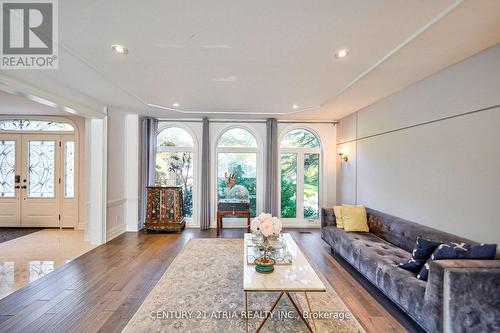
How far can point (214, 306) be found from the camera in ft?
7.59

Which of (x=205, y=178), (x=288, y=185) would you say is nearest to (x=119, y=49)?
(x=205, y=178)

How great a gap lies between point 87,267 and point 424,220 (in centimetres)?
499

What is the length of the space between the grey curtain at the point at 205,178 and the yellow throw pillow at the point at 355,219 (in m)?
3.16

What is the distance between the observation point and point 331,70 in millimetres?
2809

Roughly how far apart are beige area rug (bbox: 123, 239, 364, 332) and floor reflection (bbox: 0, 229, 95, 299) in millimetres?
1832

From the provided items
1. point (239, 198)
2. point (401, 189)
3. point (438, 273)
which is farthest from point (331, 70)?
point (239, 198)

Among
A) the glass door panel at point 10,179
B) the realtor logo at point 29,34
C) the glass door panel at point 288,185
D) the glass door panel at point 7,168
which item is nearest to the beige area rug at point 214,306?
A: the glass door panel at point 288,185

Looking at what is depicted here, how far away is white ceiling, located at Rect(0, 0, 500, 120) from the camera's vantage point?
1.74 m

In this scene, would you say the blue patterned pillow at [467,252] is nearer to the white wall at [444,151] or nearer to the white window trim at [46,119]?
the white wall at [444,151]

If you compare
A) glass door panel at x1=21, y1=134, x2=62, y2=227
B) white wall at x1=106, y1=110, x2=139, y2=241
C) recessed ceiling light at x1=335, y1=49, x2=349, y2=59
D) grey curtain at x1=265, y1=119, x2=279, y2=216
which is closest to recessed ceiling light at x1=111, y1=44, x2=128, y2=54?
recessed ceiling light at x1=335, y1=49, x2=349, y2=59

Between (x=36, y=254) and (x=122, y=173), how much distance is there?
2037mm

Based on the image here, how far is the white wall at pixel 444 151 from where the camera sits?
2.23 meters

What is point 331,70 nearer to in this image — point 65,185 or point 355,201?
point 355,201

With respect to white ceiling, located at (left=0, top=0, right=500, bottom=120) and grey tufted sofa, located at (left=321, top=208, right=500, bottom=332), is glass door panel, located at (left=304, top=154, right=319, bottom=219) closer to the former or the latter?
white ceiling, located at (left=0, top=0, right=500, bottom=120)
